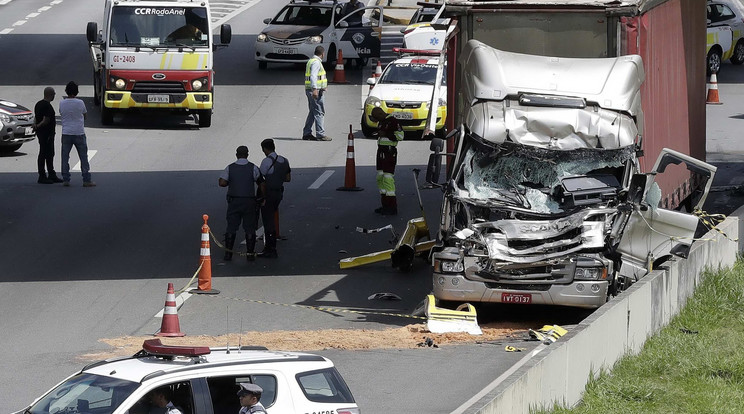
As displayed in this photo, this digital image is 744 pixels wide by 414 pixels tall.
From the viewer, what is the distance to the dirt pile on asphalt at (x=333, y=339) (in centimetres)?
1412

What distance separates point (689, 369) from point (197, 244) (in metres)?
8.73

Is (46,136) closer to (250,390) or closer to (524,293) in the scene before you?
(524,293)

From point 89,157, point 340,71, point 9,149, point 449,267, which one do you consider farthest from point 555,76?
point 340,71

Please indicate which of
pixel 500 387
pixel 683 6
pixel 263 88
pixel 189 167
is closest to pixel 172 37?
pixel 189 167

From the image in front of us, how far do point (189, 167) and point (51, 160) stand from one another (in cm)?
283

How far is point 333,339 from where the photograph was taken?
47.5 feet

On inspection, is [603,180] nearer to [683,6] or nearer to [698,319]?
[698,319]

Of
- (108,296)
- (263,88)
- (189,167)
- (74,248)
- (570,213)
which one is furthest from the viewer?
(263,88)

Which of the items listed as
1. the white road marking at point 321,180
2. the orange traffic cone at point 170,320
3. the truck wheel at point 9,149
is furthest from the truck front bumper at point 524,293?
the truck wheel at point 9,149

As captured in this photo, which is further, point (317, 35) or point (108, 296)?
point (317, 35)

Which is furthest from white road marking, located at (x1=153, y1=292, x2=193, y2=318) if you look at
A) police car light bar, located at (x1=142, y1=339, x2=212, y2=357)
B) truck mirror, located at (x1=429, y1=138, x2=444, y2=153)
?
police car light bar, located at (x1=142, y1=339, x2=212, y2=357)

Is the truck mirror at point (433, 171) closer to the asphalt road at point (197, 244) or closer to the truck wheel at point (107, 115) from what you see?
the asphalt road at point (197, 244)

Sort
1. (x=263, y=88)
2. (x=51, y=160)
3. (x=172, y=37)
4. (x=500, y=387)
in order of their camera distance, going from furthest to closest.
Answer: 1. (x=263, y=88)
2. (x=172, y=37)
3. (x=51, y=160)
4. (x=500, y=387)

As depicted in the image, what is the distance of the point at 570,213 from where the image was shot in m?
14.8
